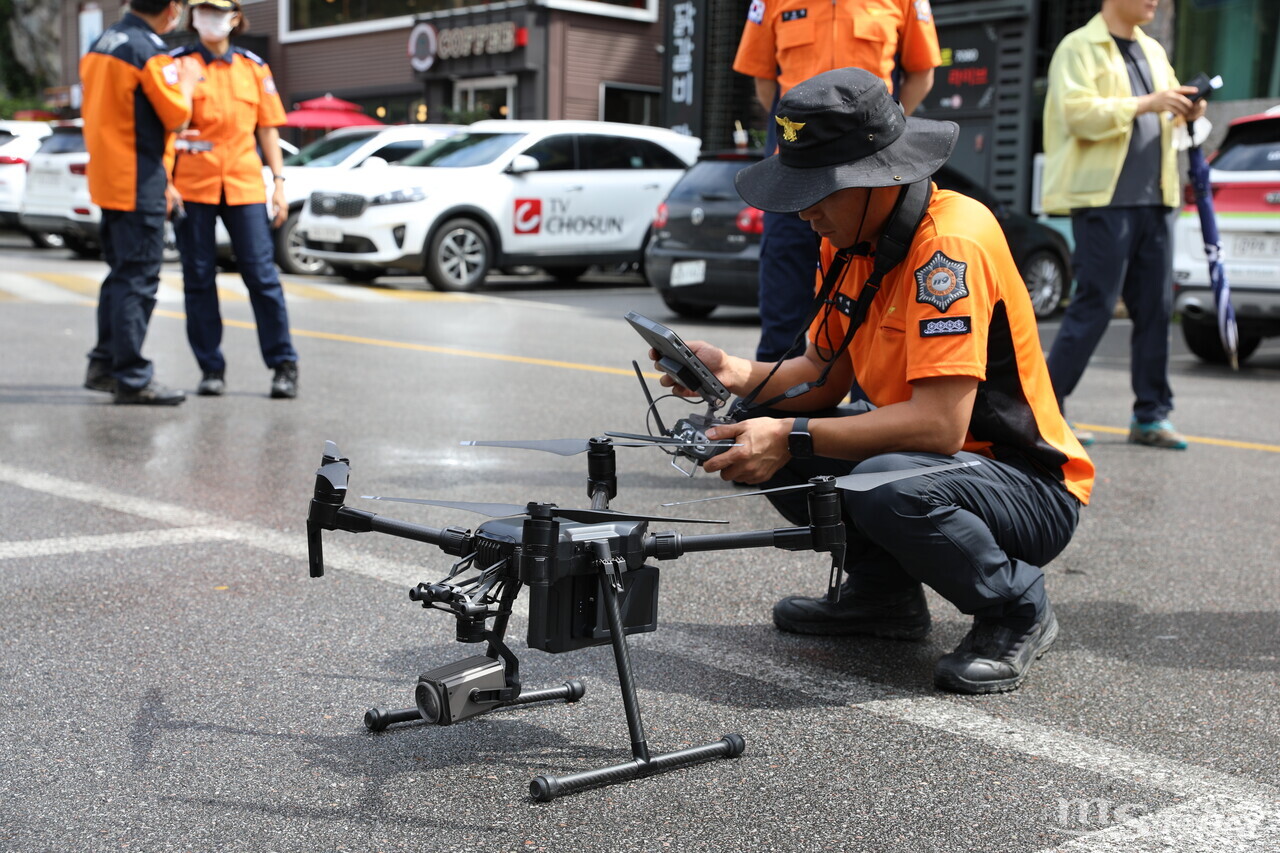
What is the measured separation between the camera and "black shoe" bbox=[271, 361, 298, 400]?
727 centimetres

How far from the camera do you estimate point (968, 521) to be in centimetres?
308

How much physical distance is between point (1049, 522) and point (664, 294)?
369 inches

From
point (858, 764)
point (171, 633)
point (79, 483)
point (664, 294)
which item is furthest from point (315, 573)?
point (664, 294)

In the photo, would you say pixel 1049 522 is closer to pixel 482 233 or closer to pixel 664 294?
pixel 664 294

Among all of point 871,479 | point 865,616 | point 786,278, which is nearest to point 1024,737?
point 871,479

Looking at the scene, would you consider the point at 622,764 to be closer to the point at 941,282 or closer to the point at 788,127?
the point at 941,282

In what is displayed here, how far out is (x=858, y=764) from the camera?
280cm

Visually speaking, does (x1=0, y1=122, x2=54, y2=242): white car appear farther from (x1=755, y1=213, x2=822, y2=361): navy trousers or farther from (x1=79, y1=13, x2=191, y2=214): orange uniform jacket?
(x1=755, y1=213, x2=822, y2=361): navy trousers

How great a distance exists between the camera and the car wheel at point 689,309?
1277cm

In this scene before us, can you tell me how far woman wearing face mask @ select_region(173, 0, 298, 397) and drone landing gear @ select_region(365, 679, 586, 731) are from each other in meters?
4.48

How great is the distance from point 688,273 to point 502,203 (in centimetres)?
347

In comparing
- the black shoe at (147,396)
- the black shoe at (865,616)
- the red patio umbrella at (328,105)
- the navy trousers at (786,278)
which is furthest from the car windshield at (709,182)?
the red patio umbrella at (328,105)

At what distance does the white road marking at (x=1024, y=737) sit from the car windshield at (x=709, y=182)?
25.3 ft

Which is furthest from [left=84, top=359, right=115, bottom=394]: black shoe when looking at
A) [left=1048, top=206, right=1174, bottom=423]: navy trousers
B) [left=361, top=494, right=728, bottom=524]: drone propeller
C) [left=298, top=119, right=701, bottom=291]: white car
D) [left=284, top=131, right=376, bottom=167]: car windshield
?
[left=284, top=131, right=376, bottom=167]: car windshield
